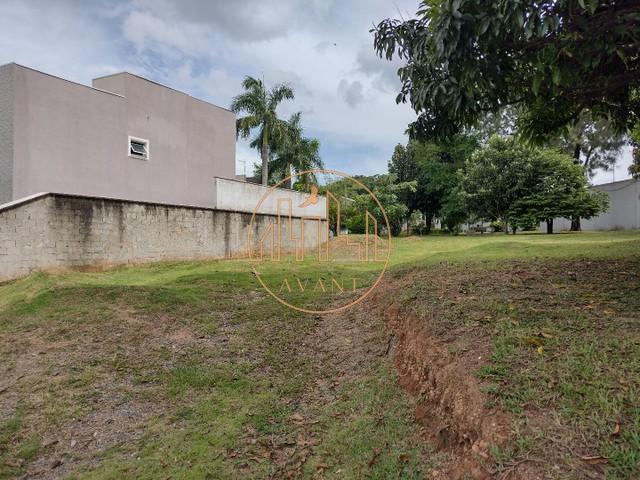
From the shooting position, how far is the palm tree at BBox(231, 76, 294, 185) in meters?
22.5

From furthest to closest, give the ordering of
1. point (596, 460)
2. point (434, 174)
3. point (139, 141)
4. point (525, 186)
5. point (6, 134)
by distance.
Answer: point (434, 174), point (525, 186), point (139, 141), point (6, 134), point (596, 460)

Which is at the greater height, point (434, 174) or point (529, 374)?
point (434, 174)

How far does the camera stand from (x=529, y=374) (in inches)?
111

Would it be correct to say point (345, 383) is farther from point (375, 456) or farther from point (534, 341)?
point (534, 341)

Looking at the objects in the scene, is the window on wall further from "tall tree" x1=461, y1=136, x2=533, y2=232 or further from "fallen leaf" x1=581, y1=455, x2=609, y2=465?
"tall tree" x1=461, y1=136, x2=533, y2=232

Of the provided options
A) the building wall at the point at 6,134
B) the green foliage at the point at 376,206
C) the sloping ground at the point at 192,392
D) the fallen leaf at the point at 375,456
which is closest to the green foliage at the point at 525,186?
the green foliage at the point at 376,206

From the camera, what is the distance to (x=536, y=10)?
319 centimetres

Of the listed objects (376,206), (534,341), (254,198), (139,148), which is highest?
(139,148)

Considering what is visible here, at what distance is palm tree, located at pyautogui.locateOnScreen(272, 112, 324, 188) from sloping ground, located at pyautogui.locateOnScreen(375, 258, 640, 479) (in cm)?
2047

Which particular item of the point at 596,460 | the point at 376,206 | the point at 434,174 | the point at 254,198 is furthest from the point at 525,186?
the point at 596,460

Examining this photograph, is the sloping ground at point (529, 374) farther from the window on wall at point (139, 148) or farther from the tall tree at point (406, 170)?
the tall tree at point (406, 170)

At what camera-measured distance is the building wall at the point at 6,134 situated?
35.6 feet

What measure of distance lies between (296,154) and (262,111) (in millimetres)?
3579

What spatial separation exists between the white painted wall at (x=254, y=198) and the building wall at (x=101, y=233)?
1.88 metres
